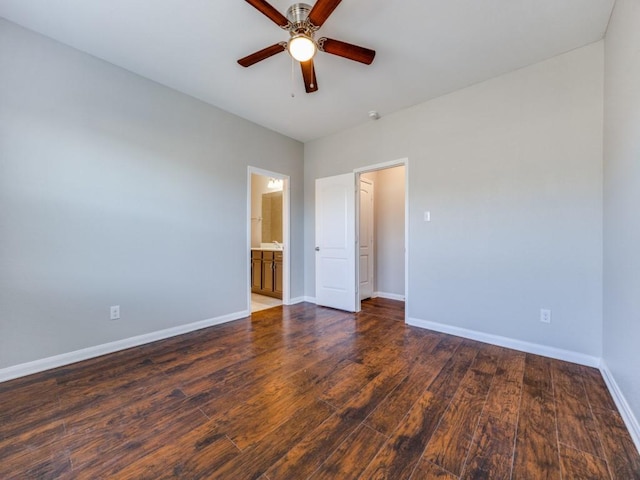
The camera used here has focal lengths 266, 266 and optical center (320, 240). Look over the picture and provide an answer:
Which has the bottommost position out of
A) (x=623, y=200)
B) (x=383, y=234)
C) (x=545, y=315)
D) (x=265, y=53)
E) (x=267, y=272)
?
(x=545, y=315)

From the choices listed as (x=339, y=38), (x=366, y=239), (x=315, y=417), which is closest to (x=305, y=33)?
(x=339, y=38)

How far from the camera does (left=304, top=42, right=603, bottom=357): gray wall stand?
2.28m

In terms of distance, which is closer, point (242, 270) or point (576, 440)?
point (576, 440)

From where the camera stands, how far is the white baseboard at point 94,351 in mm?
2090

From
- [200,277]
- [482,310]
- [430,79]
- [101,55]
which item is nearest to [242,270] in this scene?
[200,277]

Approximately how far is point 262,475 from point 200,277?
2.42 meters

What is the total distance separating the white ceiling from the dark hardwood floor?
2.73 meters

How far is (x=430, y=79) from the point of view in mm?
2770

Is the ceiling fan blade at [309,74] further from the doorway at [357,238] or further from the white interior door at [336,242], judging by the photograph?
the white interior door at [336,242]

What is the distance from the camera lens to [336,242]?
13.5 feet

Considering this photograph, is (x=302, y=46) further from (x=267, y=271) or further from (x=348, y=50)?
(x=267, y=271)

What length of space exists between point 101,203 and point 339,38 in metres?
2.60

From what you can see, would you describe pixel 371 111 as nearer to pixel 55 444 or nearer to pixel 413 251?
pixel 413 251

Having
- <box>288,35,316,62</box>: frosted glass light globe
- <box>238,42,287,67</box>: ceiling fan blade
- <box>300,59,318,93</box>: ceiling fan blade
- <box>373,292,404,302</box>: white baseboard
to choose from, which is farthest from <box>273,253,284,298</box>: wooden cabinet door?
→ <box>288,35,316,62</box>: frosted glass light globe
